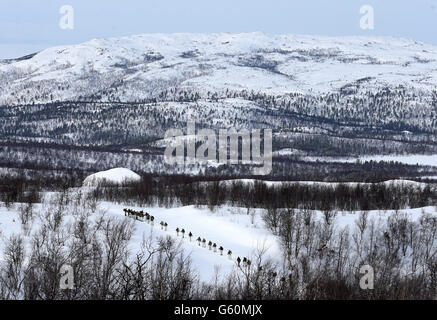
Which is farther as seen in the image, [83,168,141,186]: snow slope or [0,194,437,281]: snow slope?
[83,168,141,186]: snow slope

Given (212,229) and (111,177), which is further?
(111,177)

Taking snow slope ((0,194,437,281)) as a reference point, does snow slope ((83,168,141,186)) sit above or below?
below

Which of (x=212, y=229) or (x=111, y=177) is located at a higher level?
(x=212, y=229)

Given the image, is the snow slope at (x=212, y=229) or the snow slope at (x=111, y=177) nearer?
the snow slope at (x=212, y=229)

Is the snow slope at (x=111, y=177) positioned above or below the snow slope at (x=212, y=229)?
below

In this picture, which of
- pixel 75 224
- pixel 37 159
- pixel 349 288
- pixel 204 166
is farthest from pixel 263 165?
pixel 349 288
